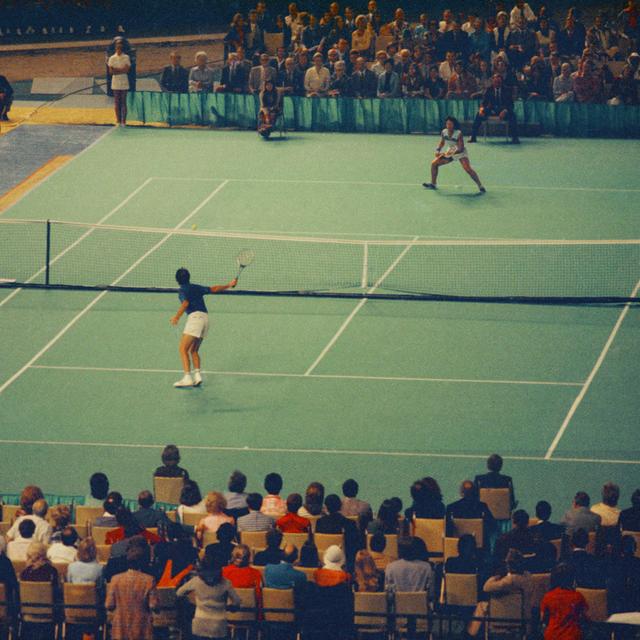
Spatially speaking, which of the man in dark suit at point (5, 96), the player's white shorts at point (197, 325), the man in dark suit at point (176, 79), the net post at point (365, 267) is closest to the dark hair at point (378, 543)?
the player's white shorts at point (197, 325)

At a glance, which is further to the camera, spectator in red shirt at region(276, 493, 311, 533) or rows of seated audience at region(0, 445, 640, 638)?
spectator in red shirt at region(276, 493, 311, 533)

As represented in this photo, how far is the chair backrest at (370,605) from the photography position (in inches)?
550

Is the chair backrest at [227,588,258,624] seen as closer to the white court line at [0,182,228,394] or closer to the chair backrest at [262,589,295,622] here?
the chair backrest at [262,589,295,622]

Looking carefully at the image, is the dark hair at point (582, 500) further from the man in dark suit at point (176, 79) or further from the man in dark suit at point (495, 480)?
the man in dark suit at point (176, 79)

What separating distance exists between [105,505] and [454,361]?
9.09m

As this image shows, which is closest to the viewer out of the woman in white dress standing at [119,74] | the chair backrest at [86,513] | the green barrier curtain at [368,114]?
the chair backrest at [86,513]

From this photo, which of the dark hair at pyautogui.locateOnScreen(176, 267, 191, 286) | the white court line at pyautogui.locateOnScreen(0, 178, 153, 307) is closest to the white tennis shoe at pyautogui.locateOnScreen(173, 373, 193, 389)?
the dark hair at pyautogui.locateOnScreen(176, 267, 191, 286)

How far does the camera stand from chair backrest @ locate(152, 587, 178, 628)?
45.4ft

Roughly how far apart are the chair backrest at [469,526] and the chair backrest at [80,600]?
4.40 m

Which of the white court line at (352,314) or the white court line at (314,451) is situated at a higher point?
the white court line at (352,314)

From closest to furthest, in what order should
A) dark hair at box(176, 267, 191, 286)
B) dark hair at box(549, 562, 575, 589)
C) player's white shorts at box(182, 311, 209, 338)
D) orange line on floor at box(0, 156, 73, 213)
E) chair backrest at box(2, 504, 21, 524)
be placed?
dark hair at box(549, 562, 575, 589) < chair backrest at box(2, 504, 21, 524) < dark hair at box(176, 267, 191, 286) < player's white shorts at box(182, 311, 209, 338) < orange line on floor at box(0, 156, 73, 213)

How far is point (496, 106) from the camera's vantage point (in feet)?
124

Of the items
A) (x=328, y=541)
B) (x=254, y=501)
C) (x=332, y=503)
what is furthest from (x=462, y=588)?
(x=254, y=501)

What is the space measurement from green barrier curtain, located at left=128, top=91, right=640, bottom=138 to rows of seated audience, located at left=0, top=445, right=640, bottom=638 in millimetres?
23162
